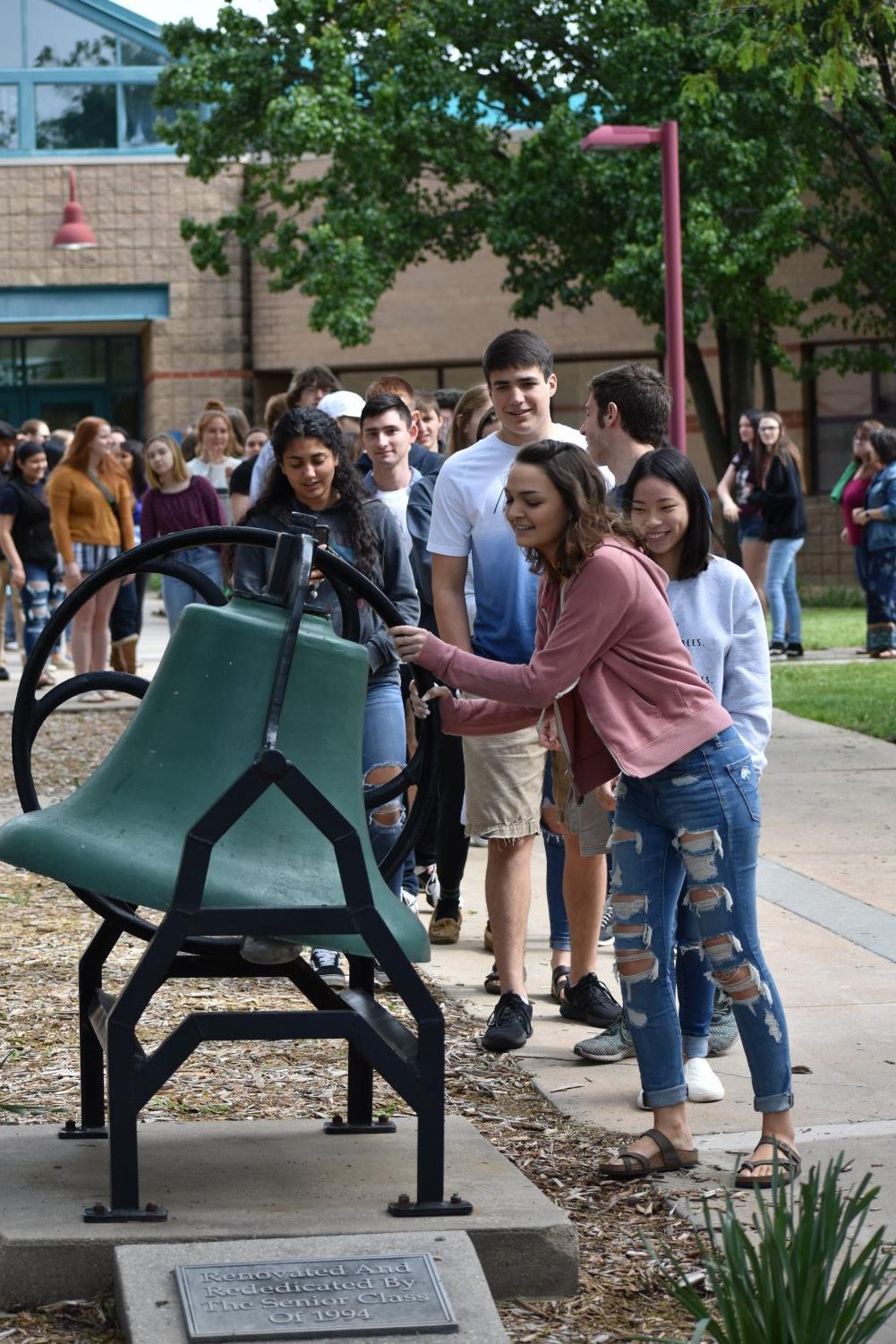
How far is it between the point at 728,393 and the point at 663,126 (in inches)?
448

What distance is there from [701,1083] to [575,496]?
1642mm

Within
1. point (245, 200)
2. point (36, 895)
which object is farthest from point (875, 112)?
point (36, 895)

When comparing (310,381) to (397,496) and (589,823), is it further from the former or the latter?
(589,823)

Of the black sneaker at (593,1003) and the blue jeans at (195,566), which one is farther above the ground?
the blue jeans at (195,566)

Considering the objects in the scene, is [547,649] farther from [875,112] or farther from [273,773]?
[875,112]

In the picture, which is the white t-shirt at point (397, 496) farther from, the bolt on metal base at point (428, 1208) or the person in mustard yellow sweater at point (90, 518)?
the person in mustard yellow sweater at point (90, 518)

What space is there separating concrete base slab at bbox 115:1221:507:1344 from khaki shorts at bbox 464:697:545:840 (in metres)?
2.09

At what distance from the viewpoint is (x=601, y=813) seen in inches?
202

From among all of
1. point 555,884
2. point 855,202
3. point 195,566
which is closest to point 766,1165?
point 555,884

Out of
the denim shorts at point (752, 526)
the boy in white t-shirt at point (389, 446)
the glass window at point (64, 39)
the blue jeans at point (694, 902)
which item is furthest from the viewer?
the glass window at point (64, 39)

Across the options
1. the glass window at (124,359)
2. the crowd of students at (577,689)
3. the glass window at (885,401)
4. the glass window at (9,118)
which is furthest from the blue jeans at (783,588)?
the glass window at (9,118)

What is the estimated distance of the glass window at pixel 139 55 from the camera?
2867cm

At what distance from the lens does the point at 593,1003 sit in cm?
558

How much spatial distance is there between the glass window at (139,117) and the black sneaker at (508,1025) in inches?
1020
